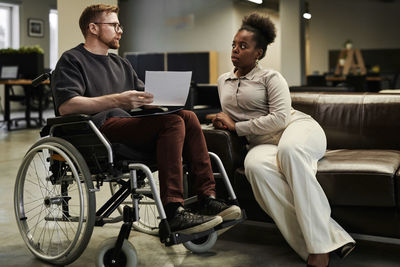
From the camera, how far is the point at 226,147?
9.10ft

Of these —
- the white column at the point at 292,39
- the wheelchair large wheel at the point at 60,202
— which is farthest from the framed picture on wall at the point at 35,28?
the wheelchair large wheel at the point at 60,202

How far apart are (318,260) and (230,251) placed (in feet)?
1.72

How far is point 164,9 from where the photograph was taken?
14039 millimetres

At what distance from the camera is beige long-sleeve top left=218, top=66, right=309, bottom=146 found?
2.73m

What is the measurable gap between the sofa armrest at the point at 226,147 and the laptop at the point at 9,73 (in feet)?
24.2

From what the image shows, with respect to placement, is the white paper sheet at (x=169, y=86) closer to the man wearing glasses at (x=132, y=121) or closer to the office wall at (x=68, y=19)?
the man wearing glasses at (x=132, y=121)

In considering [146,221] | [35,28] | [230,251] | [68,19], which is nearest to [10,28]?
[35,28]

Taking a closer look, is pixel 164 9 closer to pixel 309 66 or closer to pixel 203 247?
pixel 309 66

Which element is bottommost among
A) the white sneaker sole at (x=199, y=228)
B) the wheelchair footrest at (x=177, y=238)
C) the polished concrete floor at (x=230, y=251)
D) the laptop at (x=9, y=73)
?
the polished concrete floor at (x=230, y=251)

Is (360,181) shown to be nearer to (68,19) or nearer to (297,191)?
(297,191)

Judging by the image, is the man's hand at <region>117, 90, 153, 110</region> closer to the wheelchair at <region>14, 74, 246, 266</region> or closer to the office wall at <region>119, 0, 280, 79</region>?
the wheelchair at <region>14, 74, 246, 266</region>

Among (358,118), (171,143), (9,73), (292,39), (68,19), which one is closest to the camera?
(171,143)

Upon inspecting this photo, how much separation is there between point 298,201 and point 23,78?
817cm

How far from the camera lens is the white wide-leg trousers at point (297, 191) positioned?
7.62ft
